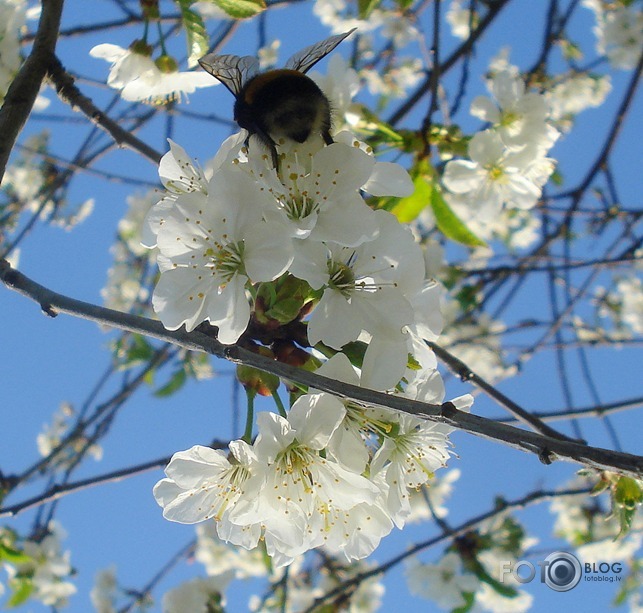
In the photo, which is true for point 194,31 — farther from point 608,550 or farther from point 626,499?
point 608,550

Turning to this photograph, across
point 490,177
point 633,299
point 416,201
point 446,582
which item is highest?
point 633,299

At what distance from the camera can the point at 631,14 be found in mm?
5527

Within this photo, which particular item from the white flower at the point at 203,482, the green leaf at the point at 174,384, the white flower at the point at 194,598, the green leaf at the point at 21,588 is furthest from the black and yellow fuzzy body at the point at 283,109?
the green leaf at the point at 21,588

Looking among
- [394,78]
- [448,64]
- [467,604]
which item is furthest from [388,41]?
[467,604]

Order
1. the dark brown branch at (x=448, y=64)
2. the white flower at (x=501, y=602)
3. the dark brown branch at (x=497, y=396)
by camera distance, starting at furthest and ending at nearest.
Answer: the white flower at (x=501, y=602) → the dark brown branch at (x=448, y=64) → the dark brown branch at (x=497, y=396)

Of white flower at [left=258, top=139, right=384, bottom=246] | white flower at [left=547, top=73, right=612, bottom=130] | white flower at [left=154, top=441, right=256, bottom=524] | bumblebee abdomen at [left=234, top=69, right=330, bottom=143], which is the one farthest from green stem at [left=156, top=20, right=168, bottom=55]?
white flower at [left=547, top=73, right=612, bottom=130]

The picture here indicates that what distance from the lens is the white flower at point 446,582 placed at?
3.56m

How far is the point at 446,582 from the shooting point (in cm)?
368

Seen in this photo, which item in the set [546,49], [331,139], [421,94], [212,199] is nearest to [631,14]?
[546,49]

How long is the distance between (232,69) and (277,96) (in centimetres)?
19

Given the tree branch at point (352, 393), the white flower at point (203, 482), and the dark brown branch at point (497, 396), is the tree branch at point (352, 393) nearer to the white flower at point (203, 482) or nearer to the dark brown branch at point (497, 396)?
the white flower at point (203, 482)

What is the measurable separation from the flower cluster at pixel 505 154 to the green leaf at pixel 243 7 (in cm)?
94

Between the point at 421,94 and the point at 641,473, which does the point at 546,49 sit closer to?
the point at 421,94

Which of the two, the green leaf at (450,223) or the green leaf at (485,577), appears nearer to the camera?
the green leaf at (450,223)
